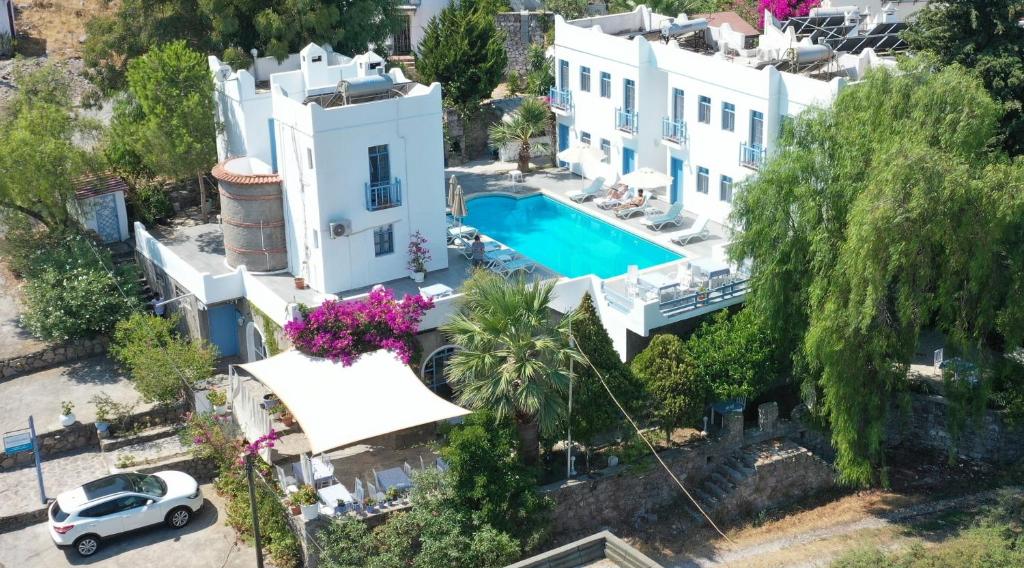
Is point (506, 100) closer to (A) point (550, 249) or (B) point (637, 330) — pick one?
(A) point (550, 249)

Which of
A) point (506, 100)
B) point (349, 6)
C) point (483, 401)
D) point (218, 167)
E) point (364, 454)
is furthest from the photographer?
point (506, 100)

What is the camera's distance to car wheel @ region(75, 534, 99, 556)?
3108 centimetres

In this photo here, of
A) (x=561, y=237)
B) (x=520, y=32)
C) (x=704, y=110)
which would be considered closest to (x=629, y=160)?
(x=704, y=110)

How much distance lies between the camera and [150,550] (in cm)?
3139

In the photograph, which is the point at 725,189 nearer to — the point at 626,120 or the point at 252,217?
the point at 626,120

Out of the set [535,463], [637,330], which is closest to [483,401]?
[535,463]

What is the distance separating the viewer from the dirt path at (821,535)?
1332 inches

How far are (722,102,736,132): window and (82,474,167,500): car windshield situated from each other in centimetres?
2292

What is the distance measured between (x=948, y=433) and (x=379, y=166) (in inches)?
761

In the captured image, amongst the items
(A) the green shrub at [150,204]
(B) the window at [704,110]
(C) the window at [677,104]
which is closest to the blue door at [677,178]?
(C) the window at [677,104]

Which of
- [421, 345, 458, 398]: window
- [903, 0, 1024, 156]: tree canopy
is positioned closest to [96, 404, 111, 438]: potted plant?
[421, 345, 458, 398]: window

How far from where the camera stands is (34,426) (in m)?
34.6

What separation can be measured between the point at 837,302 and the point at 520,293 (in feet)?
28.4

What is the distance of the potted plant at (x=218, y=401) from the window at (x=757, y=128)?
20011 mm
